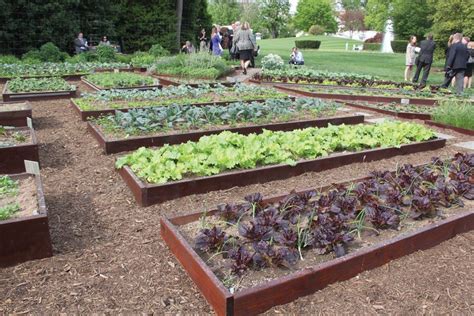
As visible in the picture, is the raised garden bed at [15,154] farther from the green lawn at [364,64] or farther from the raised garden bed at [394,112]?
the green lawn at [364,64]

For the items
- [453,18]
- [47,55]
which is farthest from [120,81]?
[453,18]

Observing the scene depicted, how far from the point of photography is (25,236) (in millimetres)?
3074

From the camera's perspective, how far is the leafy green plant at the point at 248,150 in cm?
446

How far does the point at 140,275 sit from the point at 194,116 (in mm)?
Answer: 3882

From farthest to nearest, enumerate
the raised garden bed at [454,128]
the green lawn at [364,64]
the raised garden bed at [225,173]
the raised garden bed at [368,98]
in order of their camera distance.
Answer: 1. the green lawn at [364,64]
2. the raised garden bed at [368,98]
3. the raised garden bed at [454,128]
4. the raised garden bed at [225,173]

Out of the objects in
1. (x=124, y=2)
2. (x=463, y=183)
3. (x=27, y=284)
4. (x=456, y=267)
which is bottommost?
(x=27, y=284)

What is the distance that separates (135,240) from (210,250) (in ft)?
2.78

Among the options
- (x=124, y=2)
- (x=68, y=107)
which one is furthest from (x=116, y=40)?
(x=68, y=107)

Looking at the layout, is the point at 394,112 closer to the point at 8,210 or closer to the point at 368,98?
the point at 368,98

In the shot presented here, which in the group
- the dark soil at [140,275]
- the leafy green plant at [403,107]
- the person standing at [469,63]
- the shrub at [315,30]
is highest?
the shrub at [315,30]

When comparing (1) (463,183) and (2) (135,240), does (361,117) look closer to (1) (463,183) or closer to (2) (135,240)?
(1) (463,183)

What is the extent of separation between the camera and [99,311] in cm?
267

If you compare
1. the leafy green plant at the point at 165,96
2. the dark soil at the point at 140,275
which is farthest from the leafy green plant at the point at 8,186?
the leafy green plant at the point at 165,96

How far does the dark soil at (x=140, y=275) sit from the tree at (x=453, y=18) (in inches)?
765
